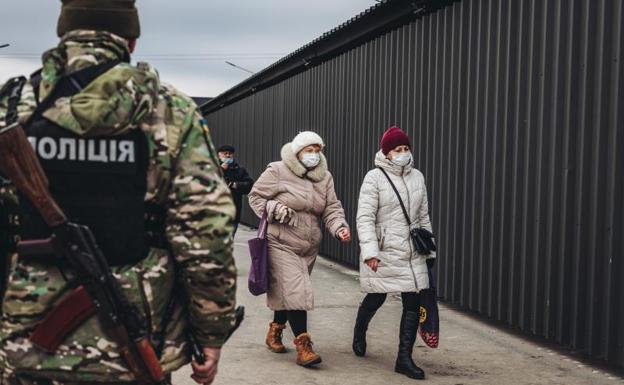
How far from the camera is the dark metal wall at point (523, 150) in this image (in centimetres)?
680

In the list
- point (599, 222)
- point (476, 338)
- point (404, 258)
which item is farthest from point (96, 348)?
point (476, 338)

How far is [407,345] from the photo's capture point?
661 centimetres

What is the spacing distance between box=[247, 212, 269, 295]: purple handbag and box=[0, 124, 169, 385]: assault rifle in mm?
4306

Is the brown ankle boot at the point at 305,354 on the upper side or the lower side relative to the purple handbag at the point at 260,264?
lower

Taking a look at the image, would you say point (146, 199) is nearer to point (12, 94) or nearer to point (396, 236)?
point (12, 94)

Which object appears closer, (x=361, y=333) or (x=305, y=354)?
(x=305, y=354)

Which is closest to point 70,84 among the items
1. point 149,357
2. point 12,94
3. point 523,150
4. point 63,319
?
point 12,94

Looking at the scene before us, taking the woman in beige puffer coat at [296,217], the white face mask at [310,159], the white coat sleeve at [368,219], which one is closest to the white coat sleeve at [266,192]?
the woman in beige puffer coat at [296,217]

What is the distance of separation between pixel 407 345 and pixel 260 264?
1.23 m

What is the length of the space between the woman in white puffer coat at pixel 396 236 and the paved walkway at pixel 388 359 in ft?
1.29

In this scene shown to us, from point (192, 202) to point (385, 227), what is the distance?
4.22 meters

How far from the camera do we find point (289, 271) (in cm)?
693

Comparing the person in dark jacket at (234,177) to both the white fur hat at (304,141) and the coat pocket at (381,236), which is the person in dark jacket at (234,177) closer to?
the white fur hat at (304,141)

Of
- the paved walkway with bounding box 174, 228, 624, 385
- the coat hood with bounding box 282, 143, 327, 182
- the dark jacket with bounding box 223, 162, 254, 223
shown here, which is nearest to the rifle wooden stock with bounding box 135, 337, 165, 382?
the paved walkway with bounding box 174, 228, 624, 385
